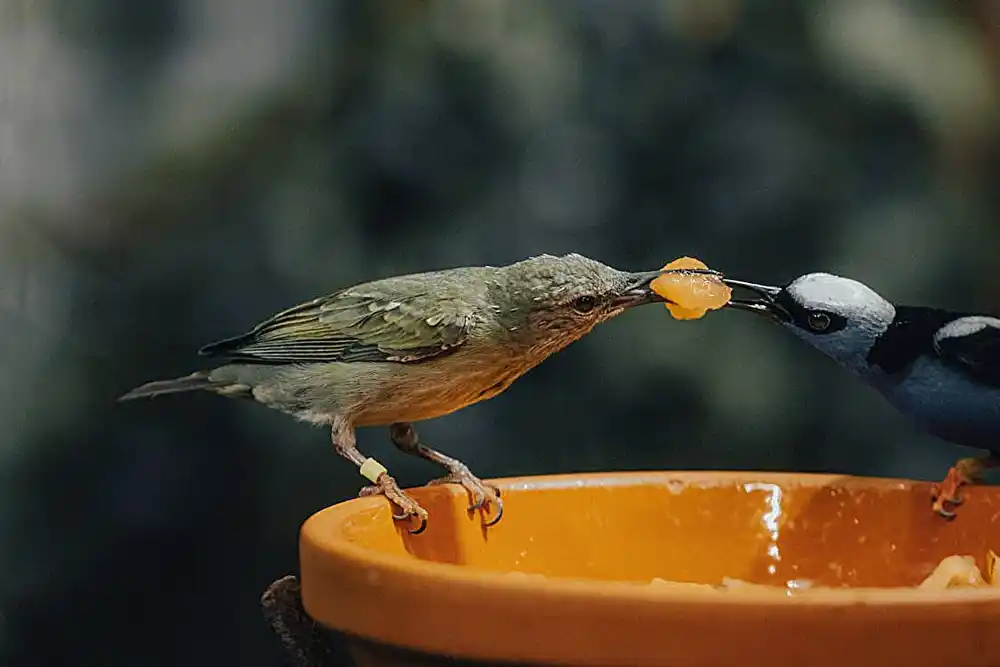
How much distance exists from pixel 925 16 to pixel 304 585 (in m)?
1.44

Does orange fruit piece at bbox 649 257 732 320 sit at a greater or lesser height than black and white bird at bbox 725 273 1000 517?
greater

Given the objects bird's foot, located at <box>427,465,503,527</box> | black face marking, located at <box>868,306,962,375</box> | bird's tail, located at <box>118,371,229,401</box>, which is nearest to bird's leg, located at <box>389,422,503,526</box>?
bird's foot, located at <box>427,465,503,527</box>

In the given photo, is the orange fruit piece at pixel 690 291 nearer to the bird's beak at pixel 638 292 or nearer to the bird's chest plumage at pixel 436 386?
the bird's beak at pixel 638 292

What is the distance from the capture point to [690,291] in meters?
1.25

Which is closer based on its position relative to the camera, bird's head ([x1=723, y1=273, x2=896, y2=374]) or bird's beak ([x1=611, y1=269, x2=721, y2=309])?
bird's beak ([x1=611, y1=269, x2=721, y2=309])

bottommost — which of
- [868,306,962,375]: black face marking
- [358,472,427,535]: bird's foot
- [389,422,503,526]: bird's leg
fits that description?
[389,422,503,526]: bird's leg

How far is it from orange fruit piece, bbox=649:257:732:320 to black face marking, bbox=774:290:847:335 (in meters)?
0.15

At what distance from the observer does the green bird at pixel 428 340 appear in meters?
1.27

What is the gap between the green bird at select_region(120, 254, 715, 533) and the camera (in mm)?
1268

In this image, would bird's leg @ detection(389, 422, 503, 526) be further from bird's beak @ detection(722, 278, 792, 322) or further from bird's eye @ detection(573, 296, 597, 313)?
bird's beak @ detection(722, 278, 792, 322)

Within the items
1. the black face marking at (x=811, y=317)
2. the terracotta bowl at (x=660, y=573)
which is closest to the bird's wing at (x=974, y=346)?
the black face marking at (x=811, y=317)

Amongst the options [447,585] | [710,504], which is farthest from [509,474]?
[447,585]

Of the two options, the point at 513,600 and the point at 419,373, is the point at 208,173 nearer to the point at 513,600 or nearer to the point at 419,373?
the point at 419,373

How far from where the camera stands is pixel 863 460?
194 centimetres
